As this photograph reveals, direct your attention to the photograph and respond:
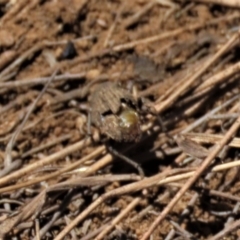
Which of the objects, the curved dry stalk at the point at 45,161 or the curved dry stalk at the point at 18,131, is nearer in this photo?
the curved dry stalk at the point at 45,161

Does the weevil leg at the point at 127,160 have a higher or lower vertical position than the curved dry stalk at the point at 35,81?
lower

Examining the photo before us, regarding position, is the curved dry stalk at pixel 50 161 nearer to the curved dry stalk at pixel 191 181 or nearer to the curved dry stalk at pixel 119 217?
the curved dry stalk at pixel 119 217

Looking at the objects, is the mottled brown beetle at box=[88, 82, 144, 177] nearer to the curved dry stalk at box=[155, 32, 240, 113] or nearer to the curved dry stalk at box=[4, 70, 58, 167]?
the curved dry stalk at box=[155, 32, 240, 113]


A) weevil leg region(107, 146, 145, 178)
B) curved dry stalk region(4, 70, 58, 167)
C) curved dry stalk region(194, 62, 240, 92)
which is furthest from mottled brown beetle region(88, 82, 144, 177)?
curved dry stalk region(194, 62, 240, 92)

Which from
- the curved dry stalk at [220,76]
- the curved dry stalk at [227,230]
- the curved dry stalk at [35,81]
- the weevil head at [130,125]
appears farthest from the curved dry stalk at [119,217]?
the curved dry stalk at [35,81]

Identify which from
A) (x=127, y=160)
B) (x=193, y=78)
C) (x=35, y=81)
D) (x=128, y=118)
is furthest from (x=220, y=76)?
(x=35, y=81)

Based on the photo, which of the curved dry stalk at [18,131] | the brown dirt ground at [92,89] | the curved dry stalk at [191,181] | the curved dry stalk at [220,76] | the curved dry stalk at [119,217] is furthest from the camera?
the curved dry stalk at [220,76]

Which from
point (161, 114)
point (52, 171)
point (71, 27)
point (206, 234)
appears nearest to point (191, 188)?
point (206, 234)

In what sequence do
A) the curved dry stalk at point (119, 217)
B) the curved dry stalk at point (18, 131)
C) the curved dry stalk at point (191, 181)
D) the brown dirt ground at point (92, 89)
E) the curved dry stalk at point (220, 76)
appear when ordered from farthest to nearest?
the curved dry stalk at point (220, 76) → the curved dry stalk at point (18, 131) → the brown dirt ground at point (92, 89) → the curved dry stalk at point (119, 217) → the curved dry stalk at point (191, 181)
